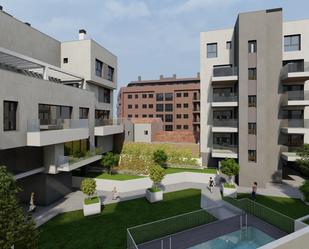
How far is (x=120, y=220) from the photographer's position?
14062 mm

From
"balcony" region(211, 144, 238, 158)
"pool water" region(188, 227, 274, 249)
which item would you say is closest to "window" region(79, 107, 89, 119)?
"balcony" region(211, 144, 238, 158)

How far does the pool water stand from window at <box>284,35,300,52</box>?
19706 millimetres

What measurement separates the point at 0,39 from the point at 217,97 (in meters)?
20.9

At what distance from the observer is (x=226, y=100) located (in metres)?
23.3

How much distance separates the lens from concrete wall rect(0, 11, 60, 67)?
1718cm

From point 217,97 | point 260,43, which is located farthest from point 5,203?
point 260,43

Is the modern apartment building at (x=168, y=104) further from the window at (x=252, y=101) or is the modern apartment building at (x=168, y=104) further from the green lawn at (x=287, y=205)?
the green lawn at (x=287, y=205)

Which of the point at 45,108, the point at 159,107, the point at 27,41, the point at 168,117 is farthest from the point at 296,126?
the point at 159,107

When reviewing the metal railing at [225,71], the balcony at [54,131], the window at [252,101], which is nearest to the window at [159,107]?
the metal railing at [225,71]

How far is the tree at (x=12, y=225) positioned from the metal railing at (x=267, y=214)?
39.8 ft

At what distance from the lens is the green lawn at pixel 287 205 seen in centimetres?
1490

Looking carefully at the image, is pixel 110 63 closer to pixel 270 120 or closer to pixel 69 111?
pixel 69 111

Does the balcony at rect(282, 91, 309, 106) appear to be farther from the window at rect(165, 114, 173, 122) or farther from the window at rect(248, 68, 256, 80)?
the window at rect(165, 114, 173, 122)

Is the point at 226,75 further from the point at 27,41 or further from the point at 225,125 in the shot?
the point at 27,41
